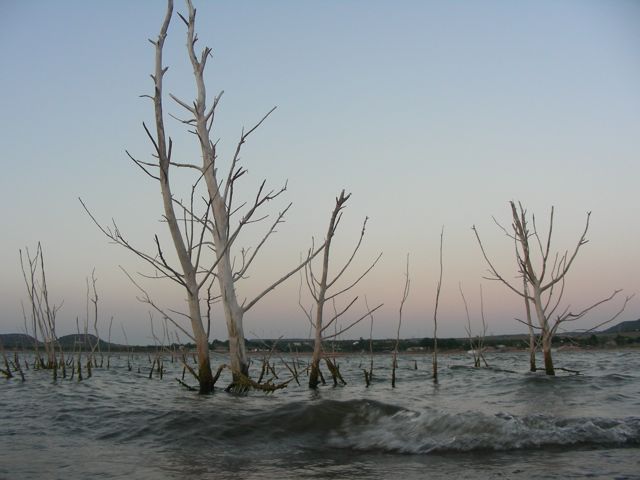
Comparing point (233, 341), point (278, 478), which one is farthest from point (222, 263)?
point (278, 478)

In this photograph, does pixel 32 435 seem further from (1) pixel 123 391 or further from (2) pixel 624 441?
(2) pixel 624 441

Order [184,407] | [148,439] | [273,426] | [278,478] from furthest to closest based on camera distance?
[184,407], [273,426], [148,439], [278,478]

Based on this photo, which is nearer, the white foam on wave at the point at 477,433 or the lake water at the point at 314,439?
the lake water at the point at 314,439

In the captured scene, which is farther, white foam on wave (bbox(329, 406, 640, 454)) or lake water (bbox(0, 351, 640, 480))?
white foam on wave (bbox(329, 406, 640, 454))

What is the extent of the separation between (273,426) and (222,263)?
346cm

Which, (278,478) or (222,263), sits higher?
(222,263)

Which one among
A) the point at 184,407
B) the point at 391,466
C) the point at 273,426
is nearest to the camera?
the point at 391,466

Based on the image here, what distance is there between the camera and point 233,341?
8.57 metres

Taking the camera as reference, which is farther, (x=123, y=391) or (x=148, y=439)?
(x=123, y=391)

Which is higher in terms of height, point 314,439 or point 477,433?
point 477,433

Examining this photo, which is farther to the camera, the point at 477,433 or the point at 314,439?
the point at 314,439

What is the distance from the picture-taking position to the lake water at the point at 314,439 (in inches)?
172

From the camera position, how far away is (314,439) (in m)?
5.86

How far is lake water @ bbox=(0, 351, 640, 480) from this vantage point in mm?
4363
